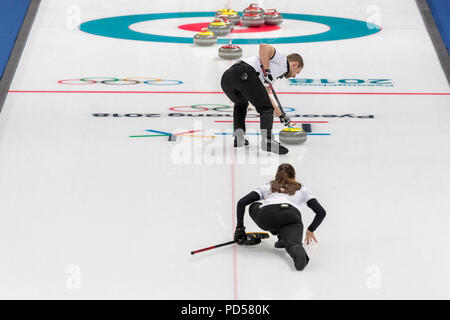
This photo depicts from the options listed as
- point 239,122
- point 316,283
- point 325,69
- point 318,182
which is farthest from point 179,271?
point 325,69

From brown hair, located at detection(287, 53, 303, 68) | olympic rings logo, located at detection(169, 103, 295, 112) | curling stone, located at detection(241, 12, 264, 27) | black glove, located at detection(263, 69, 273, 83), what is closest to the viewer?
brown hair, located at detection(287, 53, 303, 68)

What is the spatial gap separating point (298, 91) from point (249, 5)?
4.18 m

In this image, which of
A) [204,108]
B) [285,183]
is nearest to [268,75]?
[204,108]

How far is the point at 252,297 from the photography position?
5539mm

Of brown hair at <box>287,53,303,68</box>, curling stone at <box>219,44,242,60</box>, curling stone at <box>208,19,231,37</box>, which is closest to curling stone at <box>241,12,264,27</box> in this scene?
curling stone at <box>208,19,231,37</box>

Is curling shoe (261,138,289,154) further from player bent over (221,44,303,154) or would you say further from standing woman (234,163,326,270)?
standing woman (234,163,326,270)

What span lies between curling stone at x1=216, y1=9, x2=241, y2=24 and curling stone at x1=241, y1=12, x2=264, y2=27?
0.40 ft

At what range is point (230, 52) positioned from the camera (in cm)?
1141

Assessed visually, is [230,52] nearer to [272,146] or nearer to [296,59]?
[272,146]

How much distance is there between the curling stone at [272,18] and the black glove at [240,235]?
7.59 m

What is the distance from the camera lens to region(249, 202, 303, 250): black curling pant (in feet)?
19.4

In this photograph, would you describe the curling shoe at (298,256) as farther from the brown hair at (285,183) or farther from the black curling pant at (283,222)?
the brown hair at (285,183)

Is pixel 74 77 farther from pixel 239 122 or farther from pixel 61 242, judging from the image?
pixel 61 242
